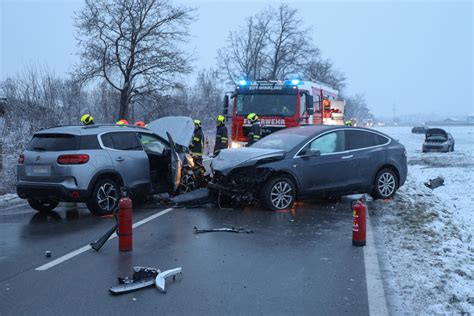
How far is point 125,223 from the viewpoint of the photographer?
6.43 metres

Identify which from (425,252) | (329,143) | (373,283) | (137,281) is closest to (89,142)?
(137,281)

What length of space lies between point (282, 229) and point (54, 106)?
18.0 metres

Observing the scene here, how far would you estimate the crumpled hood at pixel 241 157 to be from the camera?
29.9 ft

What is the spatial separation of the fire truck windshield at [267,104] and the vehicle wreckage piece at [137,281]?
36.5 ft

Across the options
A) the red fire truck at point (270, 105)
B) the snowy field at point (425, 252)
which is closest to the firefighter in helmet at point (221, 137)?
the red fire truck at point (270, 105)

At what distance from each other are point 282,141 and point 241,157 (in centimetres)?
114

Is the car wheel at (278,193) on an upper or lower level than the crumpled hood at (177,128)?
lower

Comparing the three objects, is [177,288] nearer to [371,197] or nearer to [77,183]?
[77,183]

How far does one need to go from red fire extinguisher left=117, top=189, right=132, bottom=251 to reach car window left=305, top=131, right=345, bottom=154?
4254mm

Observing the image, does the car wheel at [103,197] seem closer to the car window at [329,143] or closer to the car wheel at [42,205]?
the car wheel at [42,205]

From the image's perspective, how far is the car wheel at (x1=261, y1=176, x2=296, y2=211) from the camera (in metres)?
9.08

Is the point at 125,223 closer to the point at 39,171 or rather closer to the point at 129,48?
the point at 39,171

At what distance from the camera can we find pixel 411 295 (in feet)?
15.8

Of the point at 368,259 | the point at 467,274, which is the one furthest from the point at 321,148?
the point at 467,274
